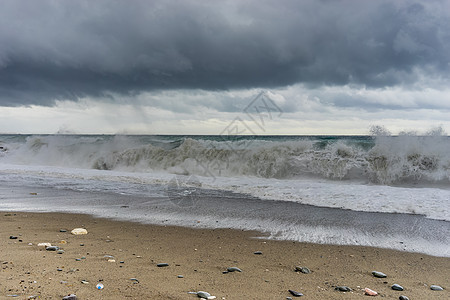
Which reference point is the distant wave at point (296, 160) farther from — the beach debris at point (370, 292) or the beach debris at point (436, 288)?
the beach debris at point (370, 292)

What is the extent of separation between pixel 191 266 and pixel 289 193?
6.14m

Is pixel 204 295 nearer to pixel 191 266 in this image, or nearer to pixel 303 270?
pixel 191 266

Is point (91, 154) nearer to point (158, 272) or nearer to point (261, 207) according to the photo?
point (261, 207)

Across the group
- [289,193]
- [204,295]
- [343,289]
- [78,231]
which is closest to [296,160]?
[289,193]

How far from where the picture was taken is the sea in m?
5.54

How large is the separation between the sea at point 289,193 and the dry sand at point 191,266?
627mm

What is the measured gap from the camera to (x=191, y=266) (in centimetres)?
351

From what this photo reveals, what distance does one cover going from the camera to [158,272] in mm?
3234

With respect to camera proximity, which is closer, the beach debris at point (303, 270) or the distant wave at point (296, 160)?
the beach debris at point (303, 270)

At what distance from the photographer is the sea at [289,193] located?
5.54 meters

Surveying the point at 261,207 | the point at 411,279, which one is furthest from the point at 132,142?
the point at 411,279

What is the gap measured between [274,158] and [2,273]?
13.4m

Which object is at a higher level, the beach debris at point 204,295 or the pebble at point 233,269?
the beach debris at point 204,295

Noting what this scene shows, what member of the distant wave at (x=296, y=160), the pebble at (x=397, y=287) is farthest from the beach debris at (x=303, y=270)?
the distant wave at (x=296, y=160)
